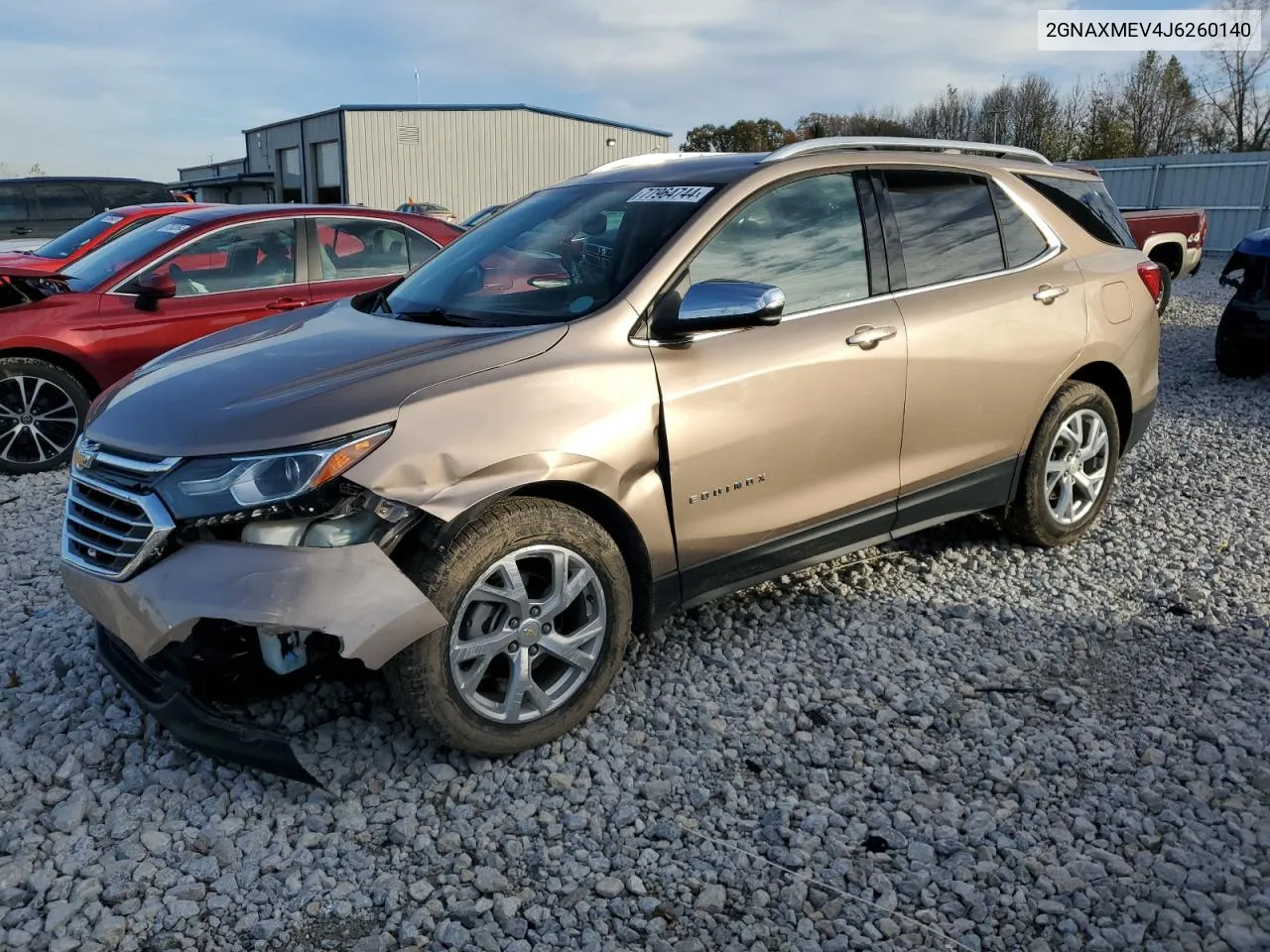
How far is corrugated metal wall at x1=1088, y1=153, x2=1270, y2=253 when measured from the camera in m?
22.3

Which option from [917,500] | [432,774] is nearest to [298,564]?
[432,774]

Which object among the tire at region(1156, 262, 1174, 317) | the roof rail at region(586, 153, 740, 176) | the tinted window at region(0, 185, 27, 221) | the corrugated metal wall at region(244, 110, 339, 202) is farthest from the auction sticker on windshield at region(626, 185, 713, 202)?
the corrugated metal wall at region(244, 110, 339, 202)

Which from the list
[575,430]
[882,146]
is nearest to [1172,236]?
[882,146]

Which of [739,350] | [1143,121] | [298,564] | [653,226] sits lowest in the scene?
[298,564]

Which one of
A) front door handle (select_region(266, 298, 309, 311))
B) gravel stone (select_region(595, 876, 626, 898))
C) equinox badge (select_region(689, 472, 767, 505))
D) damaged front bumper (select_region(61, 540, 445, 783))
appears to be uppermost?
front door handle (select_region(266, 298, 309, 311))

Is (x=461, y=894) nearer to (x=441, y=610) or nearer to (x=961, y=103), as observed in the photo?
(x=441, y=610)

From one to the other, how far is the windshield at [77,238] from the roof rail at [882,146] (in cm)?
718

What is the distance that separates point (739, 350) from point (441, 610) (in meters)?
1.37

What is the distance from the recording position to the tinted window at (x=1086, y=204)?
4795mm

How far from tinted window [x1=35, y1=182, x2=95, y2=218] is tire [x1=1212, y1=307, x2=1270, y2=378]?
641 inches

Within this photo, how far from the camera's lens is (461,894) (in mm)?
2643

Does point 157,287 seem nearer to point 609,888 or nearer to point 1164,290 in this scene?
point 609,888

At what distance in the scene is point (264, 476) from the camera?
2.76 metres

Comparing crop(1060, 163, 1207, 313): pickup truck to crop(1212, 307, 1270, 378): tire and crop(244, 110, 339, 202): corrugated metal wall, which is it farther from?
crop(244, 110, 339, 202): corrugated metal wall
